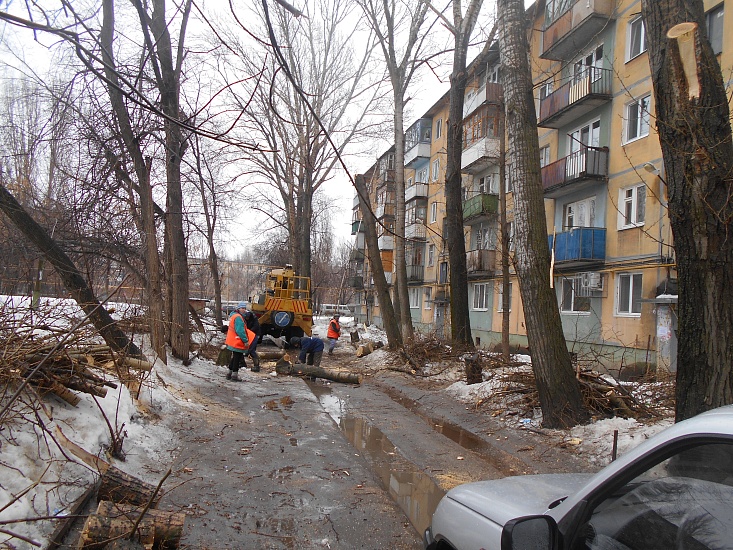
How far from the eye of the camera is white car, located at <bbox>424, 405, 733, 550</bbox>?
1522 mm

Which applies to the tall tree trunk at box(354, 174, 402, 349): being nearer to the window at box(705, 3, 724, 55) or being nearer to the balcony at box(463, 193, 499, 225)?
the balcony at box(463, 193, 499, 225)

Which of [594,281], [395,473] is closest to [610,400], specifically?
[395,473]

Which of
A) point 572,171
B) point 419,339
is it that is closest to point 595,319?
point 572,171

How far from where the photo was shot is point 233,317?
11.5 metres

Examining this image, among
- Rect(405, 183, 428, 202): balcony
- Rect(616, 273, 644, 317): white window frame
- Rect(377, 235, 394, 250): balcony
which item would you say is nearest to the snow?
Rect(616, 273, 644, 317): white window frame

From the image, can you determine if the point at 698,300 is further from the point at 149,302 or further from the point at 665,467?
the point at 149,302

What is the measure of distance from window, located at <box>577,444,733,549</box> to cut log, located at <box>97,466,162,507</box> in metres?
3.30

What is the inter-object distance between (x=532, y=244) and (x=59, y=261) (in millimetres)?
6657

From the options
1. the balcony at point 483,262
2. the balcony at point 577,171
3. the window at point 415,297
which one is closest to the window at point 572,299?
the balcony at point 577,171

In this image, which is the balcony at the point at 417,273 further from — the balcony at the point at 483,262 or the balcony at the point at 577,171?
the balcony at the point at 577,171

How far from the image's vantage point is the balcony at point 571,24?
725 inches

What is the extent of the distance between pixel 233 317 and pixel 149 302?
2.19 meters

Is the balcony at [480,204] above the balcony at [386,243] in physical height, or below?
above

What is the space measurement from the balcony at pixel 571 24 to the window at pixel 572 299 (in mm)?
8043
